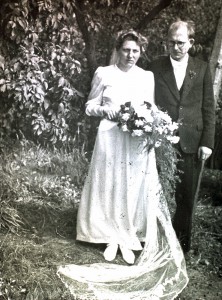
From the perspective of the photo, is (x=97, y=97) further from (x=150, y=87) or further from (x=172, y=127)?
(x=172, y=127)

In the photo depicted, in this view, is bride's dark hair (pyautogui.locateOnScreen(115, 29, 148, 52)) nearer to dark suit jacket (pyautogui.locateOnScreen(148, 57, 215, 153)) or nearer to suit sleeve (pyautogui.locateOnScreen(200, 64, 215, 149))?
dark suit jacket (pyautogui.locateOnScreen(148, 57, 215, 153))

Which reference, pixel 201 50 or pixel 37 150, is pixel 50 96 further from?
pixel 201 50

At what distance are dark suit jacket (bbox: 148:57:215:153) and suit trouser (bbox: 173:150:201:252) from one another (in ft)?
0.46

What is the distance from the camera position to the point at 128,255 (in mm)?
3652

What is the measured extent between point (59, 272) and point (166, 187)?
4.00 ft

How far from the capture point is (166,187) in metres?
3.88

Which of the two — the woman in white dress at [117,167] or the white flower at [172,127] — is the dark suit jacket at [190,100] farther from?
the white flower at [172,127]

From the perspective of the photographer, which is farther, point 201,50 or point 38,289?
point 201,50

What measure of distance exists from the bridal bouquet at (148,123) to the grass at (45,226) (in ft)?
3.66

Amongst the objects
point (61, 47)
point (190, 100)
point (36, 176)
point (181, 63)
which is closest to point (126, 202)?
point (190, 100)

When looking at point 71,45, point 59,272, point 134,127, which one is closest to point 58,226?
point 59,272

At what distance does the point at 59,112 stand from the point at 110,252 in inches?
75.1

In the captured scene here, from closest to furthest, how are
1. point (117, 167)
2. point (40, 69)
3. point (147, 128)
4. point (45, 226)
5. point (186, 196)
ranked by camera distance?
point (147, 128) < point (117, 167) < point (186, 196) < point (45, 226) < point (40, 69)

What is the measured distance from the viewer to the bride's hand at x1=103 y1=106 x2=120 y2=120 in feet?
11.5
